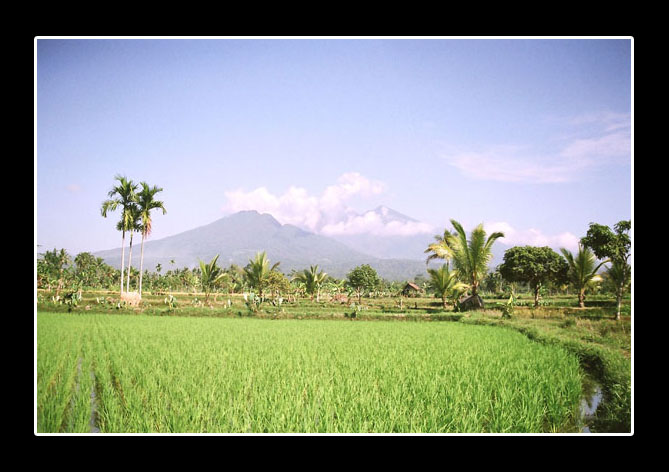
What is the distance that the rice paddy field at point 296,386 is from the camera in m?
2.85

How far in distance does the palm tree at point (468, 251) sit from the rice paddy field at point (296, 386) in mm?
3089

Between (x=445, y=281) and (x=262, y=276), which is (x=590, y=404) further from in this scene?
(x=262, y=276)

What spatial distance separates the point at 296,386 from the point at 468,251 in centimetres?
629

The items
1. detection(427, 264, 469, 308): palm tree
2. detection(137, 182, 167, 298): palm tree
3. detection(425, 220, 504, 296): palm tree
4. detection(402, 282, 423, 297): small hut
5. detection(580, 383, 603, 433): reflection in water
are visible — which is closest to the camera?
detection(580, 383, 603, 433): reflection in water

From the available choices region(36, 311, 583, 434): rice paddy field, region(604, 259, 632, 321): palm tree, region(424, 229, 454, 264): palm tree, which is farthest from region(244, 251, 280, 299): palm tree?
region(604, 259, 632, 321): palm tree

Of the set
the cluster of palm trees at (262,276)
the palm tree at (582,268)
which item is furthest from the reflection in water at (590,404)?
the cluster of palm trees at (262,276)

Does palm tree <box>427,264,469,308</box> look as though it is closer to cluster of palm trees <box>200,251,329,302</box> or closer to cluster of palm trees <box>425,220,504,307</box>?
cluster of palm trees <box>425,220,504,307</box>

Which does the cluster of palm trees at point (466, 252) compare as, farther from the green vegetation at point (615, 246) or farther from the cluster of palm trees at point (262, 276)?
the cluster of palm trees at point (262, 276)

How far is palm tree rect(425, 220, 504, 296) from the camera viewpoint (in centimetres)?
866

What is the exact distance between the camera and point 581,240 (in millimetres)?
4238

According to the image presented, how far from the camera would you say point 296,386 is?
11.6ft

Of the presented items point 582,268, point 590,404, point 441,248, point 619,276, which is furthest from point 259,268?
point 590,404

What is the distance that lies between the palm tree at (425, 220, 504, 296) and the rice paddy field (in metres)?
3.09
